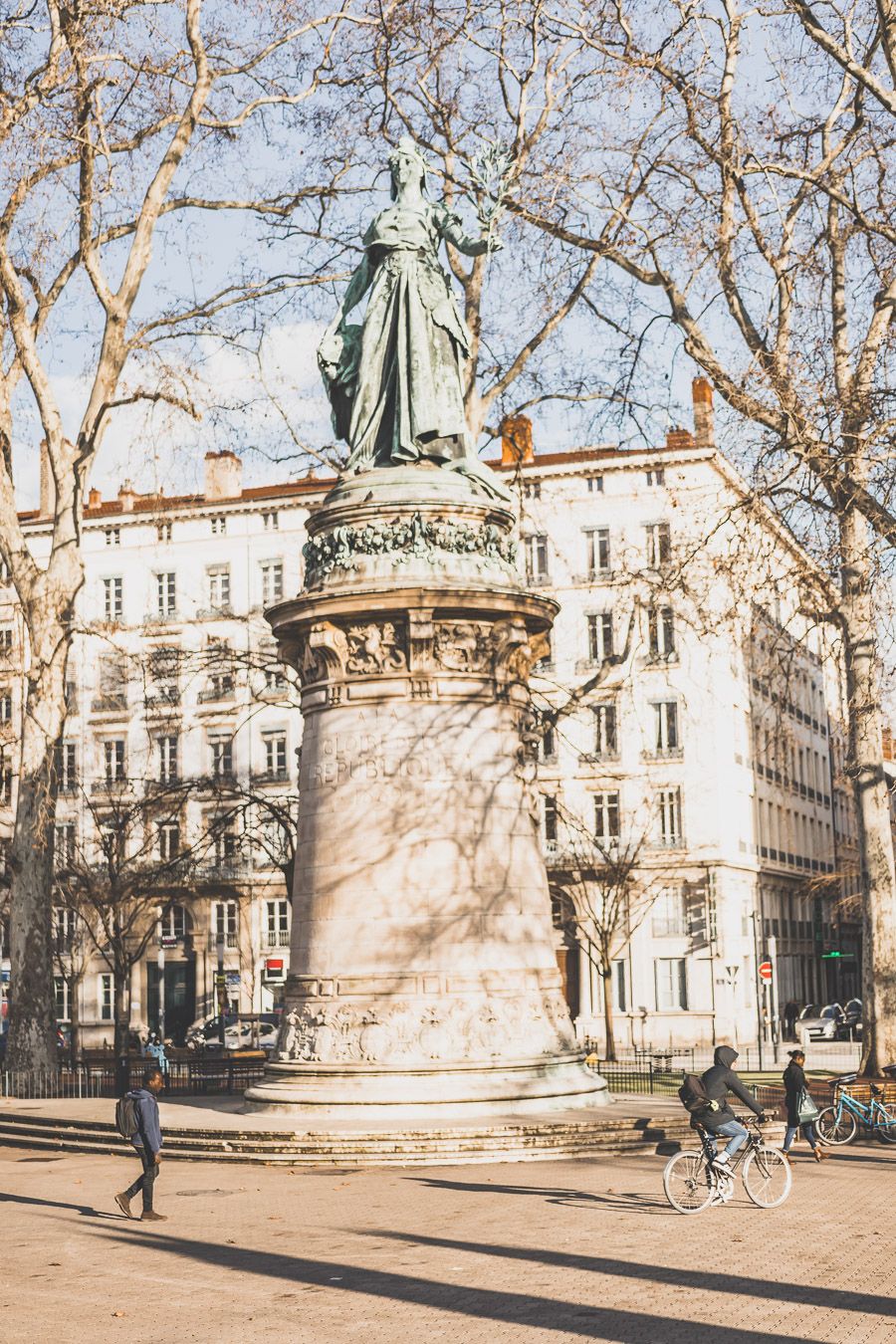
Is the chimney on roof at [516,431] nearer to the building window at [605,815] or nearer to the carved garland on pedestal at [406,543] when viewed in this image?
the carved garland on pedestal at [406,543]

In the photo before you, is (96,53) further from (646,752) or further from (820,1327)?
(646,752)

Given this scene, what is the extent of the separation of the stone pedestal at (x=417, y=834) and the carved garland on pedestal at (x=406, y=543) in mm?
24

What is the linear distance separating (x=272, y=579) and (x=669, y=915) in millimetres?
19665

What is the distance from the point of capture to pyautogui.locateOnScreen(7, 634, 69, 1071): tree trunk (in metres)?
27.0

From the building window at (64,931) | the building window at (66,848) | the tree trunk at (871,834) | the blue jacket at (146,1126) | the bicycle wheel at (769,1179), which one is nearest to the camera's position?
the bicycle wheel at (769,1179)

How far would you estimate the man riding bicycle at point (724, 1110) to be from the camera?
1433 centimetres

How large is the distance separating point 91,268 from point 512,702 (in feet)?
37.8

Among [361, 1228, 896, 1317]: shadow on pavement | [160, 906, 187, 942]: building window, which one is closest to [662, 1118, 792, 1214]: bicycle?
[361, 1228, 896, 1317]: shadow on pavement

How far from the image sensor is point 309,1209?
49.9 ft

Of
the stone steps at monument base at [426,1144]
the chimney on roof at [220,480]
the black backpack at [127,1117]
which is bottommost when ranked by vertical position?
the stone steps at monument base at [426,1144]

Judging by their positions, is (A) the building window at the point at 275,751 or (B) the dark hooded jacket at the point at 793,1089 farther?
(A) the building window at the point at 275,751

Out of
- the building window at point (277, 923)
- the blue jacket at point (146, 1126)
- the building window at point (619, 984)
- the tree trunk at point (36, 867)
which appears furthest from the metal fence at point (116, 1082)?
the building window at point (277, 923)

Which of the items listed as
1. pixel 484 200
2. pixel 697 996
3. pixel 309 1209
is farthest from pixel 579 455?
pixel 309 1209

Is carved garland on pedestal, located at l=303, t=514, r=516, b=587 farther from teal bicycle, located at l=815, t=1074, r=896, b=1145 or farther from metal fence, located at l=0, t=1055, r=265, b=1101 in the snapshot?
metal fence, located at l=0, t=1055, r=265, b=1101
